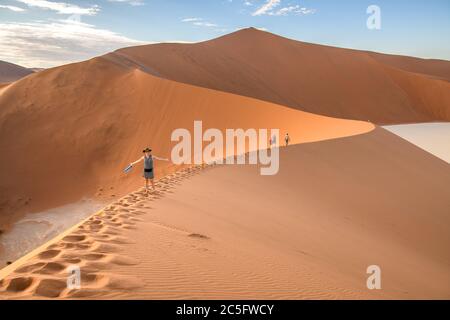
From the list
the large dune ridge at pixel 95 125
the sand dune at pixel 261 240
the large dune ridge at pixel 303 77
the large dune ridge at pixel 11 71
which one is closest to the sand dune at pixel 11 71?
the large dune ridge at pixel 11 71

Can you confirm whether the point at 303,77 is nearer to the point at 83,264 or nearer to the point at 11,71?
the point at 83,264

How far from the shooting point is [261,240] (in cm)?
574

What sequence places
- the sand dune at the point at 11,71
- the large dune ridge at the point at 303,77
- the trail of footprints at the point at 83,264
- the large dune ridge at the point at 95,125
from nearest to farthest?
1. the trail of footprints at the point at 83,264
2. the large dune ridge at the point at 95,125
3. the large dune ridge at the point at 303,77
4. the sand dune at the point at 11,71

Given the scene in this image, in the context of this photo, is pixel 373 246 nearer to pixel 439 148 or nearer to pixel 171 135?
pixel 171 135

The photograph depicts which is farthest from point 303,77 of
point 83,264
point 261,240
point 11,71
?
point 11,71

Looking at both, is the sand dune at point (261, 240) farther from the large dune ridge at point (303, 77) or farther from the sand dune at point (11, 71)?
the sand dune at point (11, 71)

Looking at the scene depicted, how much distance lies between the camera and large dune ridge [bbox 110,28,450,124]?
Answer: 4162 centimetres

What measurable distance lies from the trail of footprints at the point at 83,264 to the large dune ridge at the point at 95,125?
33.0 feet

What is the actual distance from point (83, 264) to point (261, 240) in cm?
290

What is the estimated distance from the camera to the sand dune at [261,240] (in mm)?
3520

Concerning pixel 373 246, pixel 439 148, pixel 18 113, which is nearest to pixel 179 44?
pixel 18 113

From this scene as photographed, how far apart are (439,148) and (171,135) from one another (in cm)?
1563

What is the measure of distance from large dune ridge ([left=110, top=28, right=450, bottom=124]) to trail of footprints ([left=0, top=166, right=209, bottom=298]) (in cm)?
3247

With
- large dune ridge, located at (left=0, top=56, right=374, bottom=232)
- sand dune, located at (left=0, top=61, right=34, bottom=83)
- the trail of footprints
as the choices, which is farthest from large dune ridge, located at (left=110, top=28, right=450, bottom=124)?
sand dune, located at (left=0, top=61, right=34, bottom=83)
